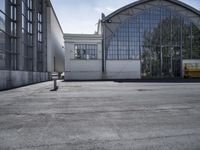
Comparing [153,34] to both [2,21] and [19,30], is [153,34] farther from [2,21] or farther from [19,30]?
[2,21]

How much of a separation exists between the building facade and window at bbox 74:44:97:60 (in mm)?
6351

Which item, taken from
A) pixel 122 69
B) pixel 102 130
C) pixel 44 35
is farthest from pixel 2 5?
pixel 122 69

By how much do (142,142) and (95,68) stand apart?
37.8 meters

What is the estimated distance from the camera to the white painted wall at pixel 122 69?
140 ft

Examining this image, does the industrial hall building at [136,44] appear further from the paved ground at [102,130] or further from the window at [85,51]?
the paved ground at [102,130]

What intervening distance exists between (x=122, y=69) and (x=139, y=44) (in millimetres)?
6224

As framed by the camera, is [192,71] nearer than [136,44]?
Yes

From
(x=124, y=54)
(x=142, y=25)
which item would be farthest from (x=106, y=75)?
(x=142, y=25)

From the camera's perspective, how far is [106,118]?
6.96 meters

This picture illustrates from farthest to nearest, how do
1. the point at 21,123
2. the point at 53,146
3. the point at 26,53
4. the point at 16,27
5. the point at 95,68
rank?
the point at 95,68 → the point at 26,53 → the point at 16,27 → the point at 21,123 → the point at 53,146

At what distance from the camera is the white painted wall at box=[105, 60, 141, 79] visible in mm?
42750

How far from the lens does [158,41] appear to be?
4491 centimetres

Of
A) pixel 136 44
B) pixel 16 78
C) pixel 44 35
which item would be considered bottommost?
pixel 16 78

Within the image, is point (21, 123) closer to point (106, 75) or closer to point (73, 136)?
point (73, 136)
